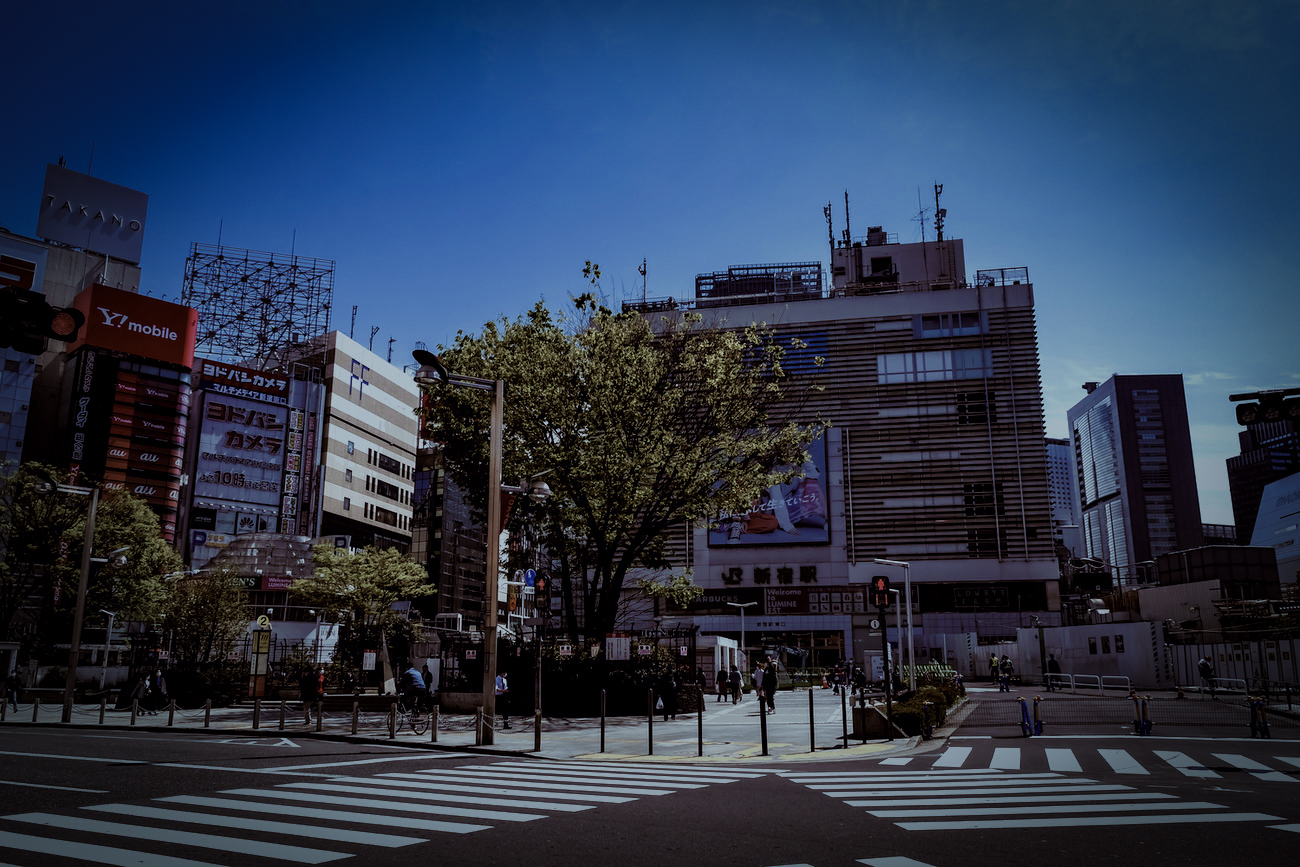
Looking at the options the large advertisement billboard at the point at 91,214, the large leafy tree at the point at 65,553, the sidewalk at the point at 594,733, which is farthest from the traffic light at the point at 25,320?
the large advertisement billboard at the point at 91,214

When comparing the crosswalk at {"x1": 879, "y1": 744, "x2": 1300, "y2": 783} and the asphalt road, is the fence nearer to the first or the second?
the crosswalk at {"x1": 879, "y1": 744, "x2": 1300, "y2": 783}

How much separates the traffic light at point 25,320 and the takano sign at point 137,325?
74.7 meters

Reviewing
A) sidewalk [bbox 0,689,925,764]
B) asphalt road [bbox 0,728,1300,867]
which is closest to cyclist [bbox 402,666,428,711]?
sidewalk [bbox 0,689,925,764]

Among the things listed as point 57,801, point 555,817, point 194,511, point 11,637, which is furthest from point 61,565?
point 555,817

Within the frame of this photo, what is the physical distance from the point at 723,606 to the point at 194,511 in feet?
163

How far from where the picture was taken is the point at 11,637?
46.3m

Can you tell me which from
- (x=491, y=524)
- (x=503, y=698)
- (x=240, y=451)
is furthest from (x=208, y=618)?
(x=240, y=451)

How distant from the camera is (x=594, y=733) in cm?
2131

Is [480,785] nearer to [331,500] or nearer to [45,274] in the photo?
[331,500]

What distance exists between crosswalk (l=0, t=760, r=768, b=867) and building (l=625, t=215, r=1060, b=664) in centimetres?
5762

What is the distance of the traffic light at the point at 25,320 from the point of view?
8.37 m

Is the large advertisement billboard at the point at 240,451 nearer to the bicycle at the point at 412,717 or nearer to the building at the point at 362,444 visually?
the building at the point at 362,444

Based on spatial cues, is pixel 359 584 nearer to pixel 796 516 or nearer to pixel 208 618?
pixel 208 618

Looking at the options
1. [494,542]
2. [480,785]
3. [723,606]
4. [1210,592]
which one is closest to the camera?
[480,785]
